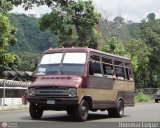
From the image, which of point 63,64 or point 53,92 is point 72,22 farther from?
point 53,92

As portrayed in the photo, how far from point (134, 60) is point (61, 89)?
38599 millimetres

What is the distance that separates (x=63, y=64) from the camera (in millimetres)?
17656

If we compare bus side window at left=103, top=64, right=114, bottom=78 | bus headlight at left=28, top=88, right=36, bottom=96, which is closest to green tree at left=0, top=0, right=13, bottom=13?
bus side window at left=103, top=64, right=114, bottom=78

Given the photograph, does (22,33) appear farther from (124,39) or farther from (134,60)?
(134,60)

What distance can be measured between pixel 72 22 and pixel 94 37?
387cm

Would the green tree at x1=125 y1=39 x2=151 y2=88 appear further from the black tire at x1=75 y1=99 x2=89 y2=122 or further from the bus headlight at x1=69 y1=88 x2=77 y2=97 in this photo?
the bus headlight at x1=69 y1=88 x2=77 y2=97

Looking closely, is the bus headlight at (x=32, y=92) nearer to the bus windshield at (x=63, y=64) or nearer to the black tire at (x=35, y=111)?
the black tire at (x=35, y=111)

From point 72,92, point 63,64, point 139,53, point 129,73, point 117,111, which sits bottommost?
point 117,111

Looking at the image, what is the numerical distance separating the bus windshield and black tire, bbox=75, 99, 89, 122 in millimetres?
1096

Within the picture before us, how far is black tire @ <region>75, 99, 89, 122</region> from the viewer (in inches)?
658

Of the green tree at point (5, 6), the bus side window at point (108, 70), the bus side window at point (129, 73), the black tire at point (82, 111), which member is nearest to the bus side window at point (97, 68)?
Answer: the bus side window at point (108, 70)

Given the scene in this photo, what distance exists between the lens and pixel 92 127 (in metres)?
15.2

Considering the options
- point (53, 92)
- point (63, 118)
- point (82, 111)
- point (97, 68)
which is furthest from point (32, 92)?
point (97, 68)

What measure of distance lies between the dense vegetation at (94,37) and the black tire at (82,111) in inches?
463
